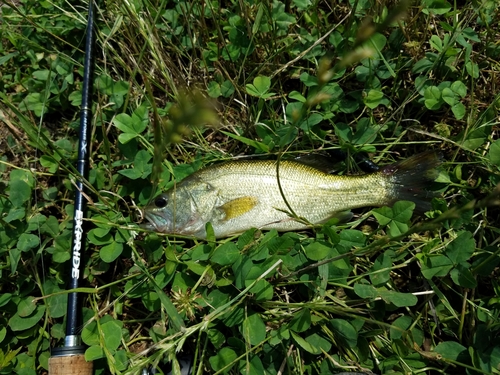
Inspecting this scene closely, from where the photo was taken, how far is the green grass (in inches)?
98.4

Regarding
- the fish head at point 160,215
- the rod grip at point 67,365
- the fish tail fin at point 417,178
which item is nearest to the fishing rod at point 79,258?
the rod grip at point 67,365

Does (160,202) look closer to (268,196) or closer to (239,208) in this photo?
(239,208)

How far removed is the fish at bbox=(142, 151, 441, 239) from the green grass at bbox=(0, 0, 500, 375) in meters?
0.13

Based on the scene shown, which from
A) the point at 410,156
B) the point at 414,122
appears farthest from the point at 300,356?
the point at 414,122

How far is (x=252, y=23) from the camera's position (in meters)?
3.04

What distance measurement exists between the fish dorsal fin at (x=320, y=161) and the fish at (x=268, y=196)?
0.24 ft

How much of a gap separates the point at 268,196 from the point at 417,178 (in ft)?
3.39

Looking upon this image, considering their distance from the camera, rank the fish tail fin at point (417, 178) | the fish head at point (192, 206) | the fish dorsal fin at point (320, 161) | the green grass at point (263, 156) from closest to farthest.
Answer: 1. the green grass at point (263, 156)
2. the fish tail fin at point (417, 178)
3. the fish head at point (192, 206)
4. the fish dorsal fin at point (320, 161)

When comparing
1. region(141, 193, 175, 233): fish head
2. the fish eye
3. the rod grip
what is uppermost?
the fish eye

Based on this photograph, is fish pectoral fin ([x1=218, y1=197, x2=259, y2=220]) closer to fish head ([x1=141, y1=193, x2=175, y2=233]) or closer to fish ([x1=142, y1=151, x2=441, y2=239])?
fish ([x1=142, y1=151, x2=441, y2=239])

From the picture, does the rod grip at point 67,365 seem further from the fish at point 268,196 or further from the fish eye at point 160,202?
the fish eye at point 160,202

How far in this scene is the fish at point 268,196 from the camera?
8.91 feet

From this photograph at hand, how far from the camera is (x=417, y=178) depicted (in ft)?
8.79

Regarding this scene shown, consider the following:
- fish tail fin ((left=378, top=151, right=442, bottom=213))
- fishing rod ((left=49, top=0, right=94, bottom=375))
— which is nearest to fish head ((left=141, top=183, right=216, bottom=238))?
fishing rod ((left=49, top=0, right=94, bottom=375))
